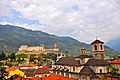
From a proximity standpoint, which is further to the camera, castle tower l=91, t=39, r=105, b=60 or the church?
castle tower l=91, t=39, r=105, b=60

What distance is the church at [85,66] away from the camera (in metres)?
44.6

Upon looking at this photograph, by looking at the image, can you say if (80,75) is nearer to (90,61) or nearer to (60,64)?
(90,61)

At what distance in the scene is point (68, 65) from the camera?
5216 cm

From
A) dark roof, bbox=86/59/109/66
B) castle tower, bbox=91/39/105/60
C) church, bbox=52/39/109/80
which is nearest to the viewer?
church, bbox=52/39/109/80

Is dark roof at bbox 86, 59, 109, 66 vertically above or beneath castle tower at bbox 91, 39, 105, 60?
beneath

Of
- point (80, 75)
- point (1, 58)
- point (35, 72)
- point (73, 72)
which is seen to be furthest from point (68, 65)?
point (1, 58)

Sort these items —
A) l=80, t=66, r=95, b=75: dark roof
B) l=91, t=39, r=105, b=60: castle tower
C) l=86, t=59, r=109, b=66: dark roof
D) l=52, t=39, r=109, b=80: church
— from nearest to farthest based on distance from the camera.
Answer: l=80, t=66, r=95, b=75: dark roof
l=52, t=39, r=109, b=80: church
l=86, t=59, r=109, b=66: dark roof
l=91, t=39, r=105, b=60: castle tower

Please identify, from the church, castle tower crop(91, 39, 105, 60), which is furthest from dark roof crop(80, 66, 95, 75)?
castle tower crop(91, 39, 105, 60)

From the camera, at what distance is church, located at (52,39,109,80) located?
44.6m

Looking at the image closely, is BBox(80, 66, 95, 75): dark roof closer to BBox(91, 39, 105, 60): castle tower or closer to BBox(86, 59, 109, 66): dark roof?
BBox(86, 59, 109, 66): dark roof

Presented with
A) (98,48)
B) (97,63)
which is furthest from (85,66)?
A: (98,48)

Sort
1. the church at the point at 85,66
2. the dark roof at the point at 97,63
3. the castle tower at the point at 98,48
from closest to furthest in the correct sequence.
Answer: the church at the point at 85,66 → the dark roof at the point at 97,63 → the castle tower at the point at 98,48

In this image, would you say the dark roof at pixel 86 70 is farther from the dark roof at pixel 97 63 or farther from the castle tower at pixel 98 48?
the castle tower at pixel 98 48

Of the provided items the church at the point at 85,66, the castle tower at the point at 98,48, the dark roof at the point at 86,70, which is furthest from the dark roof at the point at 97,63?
the castle tower at the point at 98,48
